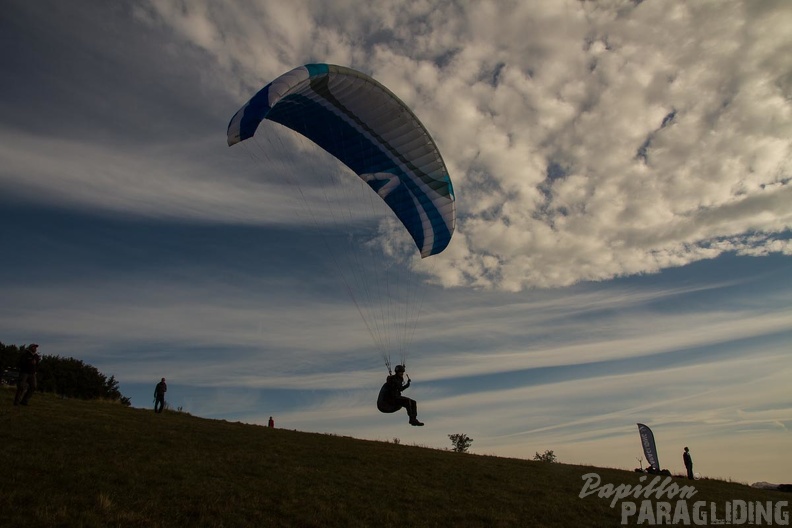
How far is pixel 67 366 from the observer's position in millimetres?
48000

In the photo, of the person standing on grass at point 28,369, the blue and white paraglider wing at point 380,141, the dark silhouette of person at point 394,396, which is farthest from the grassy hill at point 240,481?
the blue and white paraglider wing at point 380,141

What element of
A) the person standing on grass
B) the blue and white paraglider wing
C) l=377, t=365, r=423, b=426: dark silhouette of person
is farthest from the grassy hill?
the blue and white paraglider wing

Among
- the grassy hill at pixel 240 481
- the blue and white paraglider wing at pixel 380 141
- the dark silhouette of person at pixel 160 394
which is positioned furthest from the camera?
the dark silhouette of person at pixel 160 394

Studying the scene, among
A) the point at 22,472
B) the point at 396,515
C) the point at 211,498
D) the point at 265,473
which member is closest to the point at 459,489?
the point at 396,515

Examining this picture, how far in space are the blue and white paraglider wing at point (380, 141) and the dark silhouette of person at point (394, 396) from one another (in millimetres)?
5539

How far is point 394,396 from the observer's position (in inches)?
558

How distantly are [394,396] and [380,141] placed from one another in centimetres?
786

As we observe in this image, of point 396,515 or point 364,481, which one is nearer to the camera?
point 396,515

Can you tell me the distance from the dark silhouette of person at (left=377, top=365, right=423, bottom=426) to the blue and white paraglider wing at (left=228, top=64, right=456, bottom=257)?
5.54 m

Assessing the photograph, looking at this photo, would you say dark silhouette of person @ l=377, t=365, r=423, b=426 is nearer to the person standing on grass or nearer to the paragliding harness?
the paragliding harness

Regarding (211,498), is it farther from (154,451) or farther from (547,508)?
(547,508)

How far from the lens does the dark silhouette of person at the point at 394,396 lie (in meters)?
14.1

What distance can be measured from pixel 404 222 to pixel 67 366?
145ft

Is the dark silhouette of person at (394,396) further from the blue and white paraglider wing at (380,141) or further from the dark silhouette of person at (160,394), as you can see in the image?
the dark silhouette of person at (160,394)
